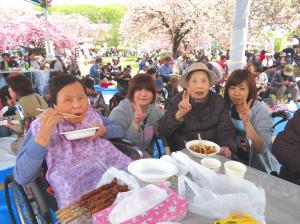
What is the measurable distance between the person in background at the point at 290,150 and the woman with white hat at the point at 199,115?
0.45m

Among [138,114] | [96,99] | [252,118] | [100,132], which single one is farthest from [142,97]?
[96,99]

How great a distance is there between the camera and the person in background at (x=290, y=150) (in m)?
1.86

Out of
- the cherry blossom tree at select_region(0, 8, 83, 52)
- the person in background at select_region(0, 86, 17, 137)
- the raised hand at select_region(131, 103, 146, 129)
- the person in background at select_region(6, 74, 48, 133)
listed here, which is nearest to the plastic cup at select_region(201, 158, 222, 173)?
the raised hand at select_region(131, 103, 146, 129)

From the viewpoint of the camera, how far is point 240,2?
15.0 feet

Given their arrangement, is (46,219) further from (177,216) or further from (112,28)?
(112,28)

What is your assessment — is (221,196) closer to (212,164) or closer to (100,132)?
(212,164)

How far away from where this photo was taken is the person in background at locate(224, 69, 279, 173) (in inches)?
94.0

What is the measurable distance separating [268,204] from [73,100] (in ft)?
4.59

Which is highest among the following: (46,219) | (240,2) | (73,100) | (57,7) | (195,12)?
(57,7)

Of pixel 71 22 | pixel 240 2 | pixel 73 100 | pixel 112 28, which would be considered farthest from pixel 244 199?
pixel 112 28

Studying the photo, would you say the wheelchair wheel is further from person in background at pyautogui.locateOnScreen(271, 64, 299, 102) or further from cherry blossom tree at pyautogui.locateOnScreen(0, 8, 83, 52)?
cherry blossom tree at pyautogui.locateOnScreen(0, 8, 83, 52)

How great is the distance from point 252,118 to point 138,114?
1.19 meters

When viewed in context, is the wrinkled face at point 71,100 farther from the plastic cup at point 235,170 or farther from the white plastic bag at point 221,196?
the plastic cup at point 235,170

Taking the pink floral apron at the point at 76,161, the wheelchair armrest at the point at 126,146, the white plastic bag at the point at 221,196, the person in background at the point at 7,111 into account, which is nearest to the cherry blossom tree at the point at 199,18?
the person in background at the point at 7,111
